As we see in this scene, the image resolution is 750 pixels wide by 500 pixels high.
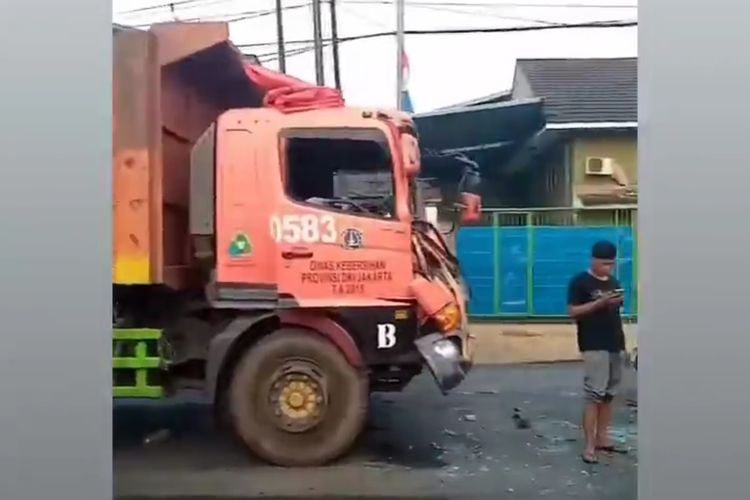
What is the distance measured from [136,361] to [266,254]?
0.52m

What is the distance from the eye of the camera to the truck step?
338 centimetres

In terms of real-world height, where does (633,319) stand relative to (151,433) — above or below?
above

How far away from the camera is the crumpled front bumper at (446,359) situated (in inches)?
133

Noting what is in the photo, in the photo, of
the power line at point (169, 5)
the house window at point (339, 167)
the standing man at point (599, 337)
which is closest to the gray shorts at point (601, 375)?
the standing man at point (599, 337)

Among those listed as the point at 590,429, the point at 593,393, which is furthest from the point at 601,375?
the point at 590,429

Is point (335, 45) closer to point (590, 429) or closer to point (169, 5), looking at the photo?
point (169, 5)

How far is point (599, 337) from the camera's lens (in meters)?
3.39

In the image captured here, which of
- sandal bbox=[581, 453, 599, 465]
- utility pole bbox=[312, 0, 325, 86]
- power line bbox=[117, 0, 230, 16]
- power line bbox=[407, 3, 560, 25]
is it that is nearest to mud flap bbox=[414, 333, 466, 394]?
sandal bbox=[581, 453, 599, 465]

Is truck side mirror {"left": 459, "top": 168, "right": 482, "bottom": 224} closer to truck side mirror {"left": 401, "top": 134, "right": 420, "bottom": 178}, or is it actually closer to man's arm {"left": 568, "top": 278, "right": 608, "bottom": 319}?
truck side mirror {"left": 401, "top": 134, "right": 420, "bottom": 178}

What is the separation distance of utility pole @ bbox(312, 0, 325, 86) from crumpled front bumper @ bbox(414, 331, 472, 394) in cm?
85

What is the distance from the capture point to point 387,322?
11.0 ft
